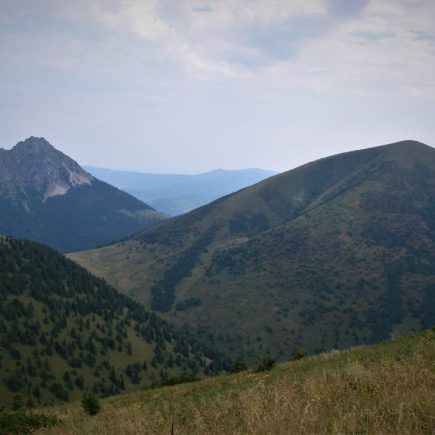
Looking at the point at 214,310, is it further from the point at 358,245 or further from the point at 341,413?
the point at 341,413

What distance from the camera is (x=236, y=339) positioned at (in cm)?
15500

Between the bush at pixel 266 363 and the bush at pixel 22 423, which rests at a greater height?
the bush at pixel 22 423

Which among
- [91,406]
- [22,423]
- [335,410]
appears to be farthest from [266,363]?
[335,410]

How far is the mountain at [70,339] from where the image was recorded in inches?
3452

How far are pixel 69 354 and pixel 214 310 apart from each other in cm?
8818

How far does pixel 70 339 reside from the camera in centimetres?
10269

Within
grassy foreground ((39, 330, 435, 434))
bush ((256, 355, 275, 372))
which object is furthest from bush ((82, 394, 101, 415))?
bush ((256, 355, 275, 372))

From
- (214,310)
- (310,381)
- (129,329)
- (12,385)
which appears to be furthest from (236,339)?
(310,381)

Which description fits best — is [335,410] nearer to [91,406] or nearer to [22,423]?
[22,423]

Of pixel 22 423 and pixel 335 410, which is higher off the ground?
pixel 335 410

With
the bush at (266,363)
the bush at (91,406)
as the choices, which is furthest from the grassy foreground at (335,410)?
the bush at (266,363)

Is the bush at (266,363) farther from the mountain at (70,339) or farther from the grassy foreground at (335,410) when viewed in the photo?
the mountain at (70,339)

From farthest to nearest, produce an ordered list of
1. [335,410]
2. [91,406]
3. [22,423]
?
[91,406] < [22,423] < [335,410]

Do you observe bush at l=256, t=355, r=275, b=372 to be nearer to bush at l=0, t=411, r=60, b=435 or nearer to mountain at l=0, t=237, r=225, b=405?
bush at l=0, t=411, r=60, b=435
